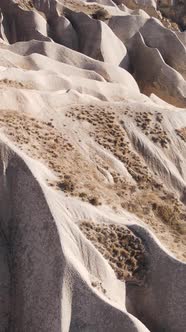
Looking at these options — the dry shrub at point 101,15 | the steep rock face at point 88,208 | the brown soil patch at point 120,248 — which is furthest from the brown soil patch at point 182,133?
the dry shrub at point 101,15

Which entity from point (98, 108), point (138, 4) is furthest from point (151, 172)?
point (138, 4)

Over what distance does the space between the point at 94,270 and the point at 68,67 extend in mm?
18076

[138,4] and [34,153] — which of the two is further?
[138,4]

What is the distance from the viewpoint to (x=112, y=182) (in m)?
20.5

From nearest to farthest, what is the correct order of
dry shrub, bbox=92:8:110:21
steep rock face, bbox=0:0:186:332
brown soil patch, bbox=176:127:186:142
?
steep rock face, bbox=0:0:186:332 → brown soil patch, bbox=176:127:186:142 → dry shrub, bbox=92:8:110:21

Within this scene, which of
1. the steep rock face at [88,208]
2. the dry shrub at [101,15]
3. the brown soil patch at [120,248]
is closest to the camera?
the steep rock face at [88,208]

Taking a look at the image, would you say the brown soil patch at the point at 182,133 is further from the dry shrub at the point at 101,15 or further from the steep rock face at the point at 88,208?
the dry shrub at the point at 101,15

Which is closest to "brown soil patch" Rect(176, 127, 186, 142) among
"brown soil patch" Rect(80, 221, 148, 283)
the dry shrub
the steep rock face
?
the steep rock face

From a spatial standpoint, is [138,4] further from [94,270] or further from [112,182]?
[94,270]

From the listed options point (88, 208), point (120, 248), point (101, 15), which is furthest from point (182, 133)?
point (101, 15)

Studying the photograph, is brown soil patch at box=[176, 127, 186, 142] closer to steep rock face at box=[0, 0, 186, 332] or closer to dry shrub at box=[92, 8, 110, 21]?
steep rock face at box=[0, 0, 186, 332]

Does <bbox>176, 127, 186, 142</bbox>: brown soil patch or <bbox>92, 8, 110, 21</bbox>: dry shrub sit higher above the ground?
<bbox>176, 127, 186, 142</bbox>: brown soil patch

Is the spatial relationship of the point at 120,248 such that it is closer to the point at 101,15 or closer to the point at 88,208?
the point at 88,208

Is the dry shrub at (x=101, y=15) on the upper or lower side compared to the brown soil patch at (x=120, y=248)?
lower
